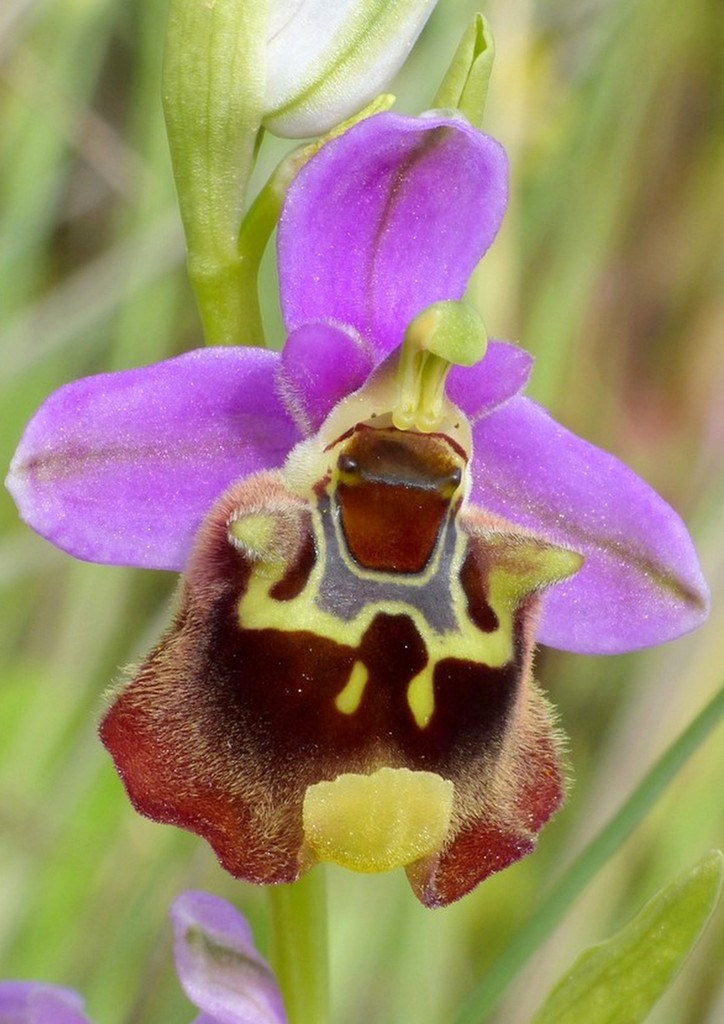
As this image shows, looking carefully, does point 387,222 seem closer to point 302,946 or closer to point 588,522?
point 588,522

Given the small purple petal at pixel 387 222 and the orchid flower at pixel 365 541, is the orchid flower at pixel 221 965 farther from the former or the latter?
the small purple petal at pixel 387 222

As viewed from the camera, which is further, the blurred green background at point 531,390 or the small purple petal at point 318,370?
the blurred green background at point 531,390

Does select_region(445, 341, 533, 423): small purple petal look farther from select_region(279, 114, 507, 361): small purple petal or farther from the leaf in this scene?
the leaf

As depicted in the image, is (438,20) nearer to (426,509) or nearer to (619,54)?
(619,54)

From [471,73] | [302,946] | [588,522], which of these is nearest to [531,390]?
[588,522]

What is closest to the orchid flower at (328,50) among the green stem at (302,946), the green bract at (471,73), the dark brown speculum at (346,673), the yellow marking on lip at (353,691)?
the green bract at (471,73)
